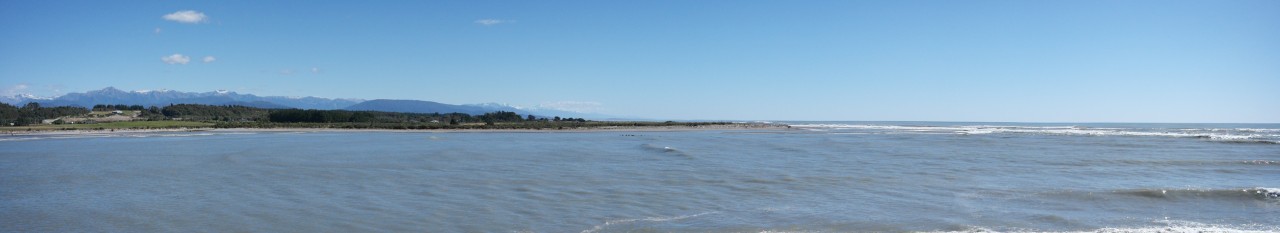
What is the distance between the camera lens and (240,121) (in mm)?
73562

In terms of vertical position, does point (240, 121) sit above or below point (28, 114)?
below

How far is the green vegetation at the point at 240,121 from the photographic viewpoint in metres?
60.9

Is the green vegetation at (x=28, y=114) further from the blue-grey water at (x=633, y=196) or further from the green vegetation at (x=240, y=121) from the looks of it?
the blue-grey water at (x=633, y=196)

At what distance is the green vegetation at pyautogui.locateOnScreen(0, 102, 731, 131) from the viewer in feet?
200

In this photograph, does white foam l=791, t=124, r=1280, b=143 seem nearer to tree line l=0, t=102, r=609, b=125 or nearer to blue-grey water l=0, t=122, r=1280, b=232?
blue-grey water l=0, t=122, r=1280, b=232

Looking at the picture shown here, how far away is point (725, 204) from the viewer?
39.4ft

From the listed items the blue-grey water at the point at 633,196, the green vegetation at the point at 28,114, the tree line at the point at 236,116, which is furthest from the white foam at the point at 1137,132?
the green vegetation at the point at 28,114

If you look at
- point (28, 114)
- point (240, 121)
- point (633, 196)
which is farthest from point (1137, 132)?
point (28, 114)

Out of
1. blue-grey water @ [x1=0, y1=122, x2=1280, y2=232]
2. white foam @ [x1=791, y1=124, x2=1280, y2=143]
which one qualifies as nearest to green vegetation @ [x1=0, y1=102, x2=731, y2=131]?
white foam @ [x1=791, y1=124, x2=1280, y2=143]

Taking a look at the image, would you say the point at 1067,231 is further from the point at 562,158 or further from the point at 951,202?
the point at 562,158

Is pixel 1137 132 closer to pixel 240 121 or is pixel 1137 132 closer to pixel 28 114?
pixel 240 121

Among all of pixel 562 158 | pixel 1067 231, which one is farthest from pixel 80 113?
pixel 1067 231

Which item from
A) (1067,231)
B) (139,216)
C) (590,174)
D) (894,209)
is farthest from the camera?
(590,174)

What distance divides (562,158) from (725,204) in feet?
38.6
